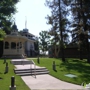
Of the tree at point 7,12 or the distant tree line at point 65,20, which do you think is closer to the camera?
the tree at point 7,12

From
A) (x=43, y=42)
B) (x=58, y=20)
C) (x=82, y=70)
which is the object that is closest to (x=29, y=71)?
(x=82, y=70)

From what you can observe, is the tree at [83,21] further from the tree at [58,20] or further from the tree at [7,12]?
the tree at [7,12]

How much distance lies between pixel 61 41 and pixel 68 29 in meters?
3.23

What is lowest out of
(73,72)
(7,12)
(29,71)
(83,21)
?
(73,72)

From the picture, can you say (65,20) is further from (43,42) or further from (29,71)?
(43,42)

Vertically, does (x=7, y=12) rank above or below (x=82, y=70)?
above

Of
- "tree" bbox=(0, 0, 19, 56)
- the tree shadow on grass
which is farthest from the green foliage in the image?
the tree shadow on grass

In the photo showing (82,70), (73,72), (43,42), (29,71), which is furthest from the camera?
(43,42)

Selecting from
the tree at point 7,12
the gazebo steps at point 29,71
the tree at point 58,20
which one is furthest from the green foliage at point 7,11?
the tree at point 58,20

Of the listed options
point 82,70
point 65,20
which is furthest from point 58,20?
point 82,70

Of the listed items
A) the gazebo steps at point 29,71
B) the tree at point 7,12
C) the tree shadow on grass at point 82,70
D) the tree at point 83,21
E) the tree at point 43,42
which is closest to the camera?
the tree shadow on grass at point 82,70

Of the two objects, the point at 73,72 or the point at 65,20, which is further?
the point at 65,20

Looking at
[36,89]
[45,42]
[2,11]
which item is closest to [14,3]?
[2,11]

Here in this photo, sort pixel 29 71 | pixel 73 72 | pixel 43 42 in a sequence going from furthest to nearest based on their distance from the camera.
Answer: pixel 43 42, pixel 73 72, pixel 29 71
